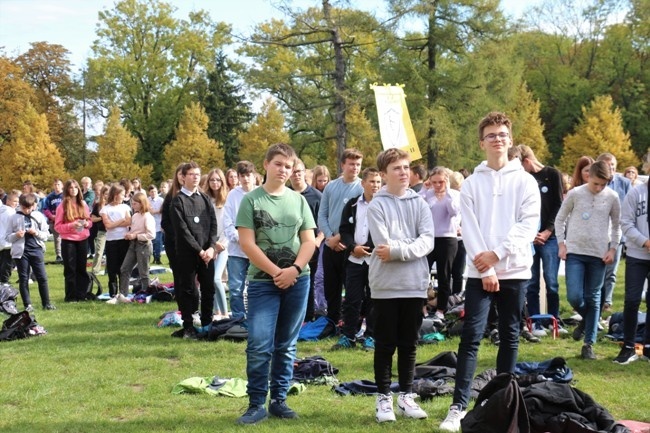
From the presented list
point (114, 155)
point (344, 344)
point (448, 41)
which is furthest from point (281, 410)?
point (114, 155)

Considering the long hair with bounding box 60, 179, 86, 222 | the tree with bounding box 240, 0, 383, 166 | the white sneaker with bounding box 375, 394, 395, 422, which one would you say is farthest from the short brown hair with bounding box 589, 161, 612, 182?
the tree with bounding box 240, 0, 383, 166

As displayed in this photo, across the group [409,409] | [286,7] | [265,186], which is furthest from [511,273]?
[286,7]

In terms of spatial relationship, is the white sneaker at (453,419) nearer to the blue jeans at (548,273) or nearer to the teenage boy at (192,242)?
the blue jeans at (548,273)

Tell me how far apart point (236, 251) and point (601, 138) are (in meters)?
38.6

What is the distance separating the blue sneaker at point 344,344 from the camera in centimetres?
808

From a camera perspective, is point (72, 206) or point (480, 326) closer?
point (480, 326)

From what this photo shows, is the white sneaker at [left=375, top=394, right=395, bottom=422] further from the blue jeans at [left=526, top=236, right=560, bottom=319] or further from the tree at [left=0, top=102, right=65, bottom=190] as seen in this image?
the tree at [left=0, top=102, right=65, bottom=190]

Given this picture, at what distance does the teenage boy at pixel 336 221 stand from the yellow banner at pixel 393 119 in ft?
8.66

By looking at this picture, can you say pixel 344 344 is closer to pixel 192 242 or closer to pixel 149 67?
pixel 192 242

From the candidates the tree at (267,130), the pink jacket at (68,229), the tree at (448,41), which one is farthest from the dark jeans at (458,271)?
the tree at (267,130)

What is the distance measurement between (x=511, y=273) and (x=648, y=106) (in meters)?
51.5

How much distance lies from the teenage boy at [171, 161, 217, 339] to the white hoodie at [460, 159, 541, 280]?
4.30m

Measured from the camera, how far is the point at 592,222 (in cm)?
750

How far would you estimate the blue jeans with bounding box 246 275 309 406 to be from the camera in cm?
529
